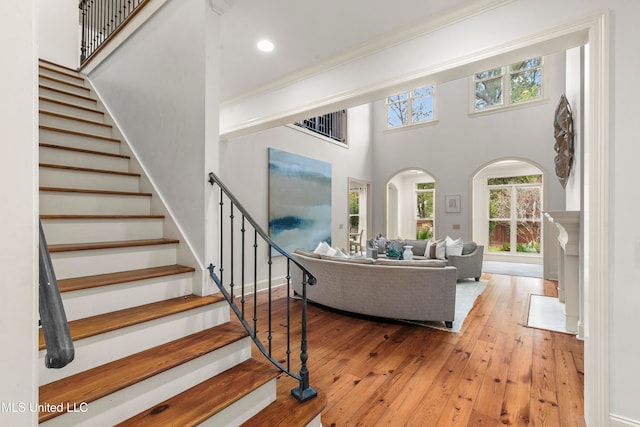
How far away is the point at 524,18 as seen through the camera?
205cm

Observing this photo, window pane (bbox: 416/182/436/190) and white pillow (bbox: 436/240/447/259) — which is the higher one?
window pane (bbox: 416/182/436/190)

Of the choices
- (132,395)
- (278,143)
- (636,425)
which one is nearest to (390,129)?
(278,143)

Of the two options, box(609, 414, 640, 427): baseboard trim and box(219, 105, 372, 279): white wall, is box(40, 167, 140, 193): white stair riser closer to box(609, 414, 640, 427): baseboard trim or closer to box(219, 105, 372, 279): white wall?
box(219, 105, 372, 279): white wall

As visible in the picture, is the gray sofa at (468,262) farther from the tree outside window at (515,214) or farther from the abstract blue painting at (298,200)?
the tree outside window at (515,214)

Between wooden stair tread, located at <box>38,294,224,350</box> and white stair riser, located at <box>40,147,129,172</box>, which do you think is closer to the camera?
wooden stair tread, located at <box>38,294,224,350</box>

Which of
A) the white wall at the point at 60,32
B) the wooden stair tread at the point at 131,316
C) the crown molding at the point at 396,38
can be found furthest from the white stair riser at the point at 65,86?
the wooden stair tread at the point at 131,316

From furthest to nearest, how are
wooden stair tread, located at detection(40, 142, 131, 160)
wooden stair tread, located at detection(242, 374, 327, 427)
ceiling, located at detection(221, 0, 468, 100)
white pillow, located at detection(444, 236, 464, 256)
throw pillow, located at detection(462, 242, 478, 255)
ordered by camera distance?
throw pillow, located at detection(462, 242, 478, 255) → white pillow, located at detection(444, 236, 464, 256) → wooden stair tread, located at detection(40, 142, 131, 160) → ceiling, located at detection(221, 0, 468, 100) → wooden stair tread, located at detection(242, 374, 327, 427)

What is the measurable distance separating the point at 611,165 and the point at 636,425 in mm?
1464

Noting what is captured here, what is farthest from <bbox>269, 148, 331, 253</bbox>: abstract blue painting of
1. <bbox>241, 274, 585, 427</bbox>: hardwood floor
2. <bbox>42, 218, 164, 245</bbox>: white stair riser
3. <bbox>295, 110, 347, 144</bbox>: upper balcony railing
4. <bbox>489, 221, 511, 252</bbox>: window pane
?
<bbox>489, 221, 511, 252</bbox>: window pane

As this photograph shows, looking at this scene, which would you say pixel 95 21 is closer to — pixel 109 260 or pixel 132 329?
pixel 109 260

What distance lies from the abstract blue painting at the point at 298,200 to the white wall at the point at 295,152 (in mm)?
155

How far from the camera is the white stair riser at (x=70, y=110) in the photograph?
303 cm

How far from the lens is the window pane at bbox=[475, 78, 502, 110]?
706cm

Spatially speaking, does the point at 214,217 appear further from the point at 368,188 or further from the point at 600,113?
the point at 368,188
